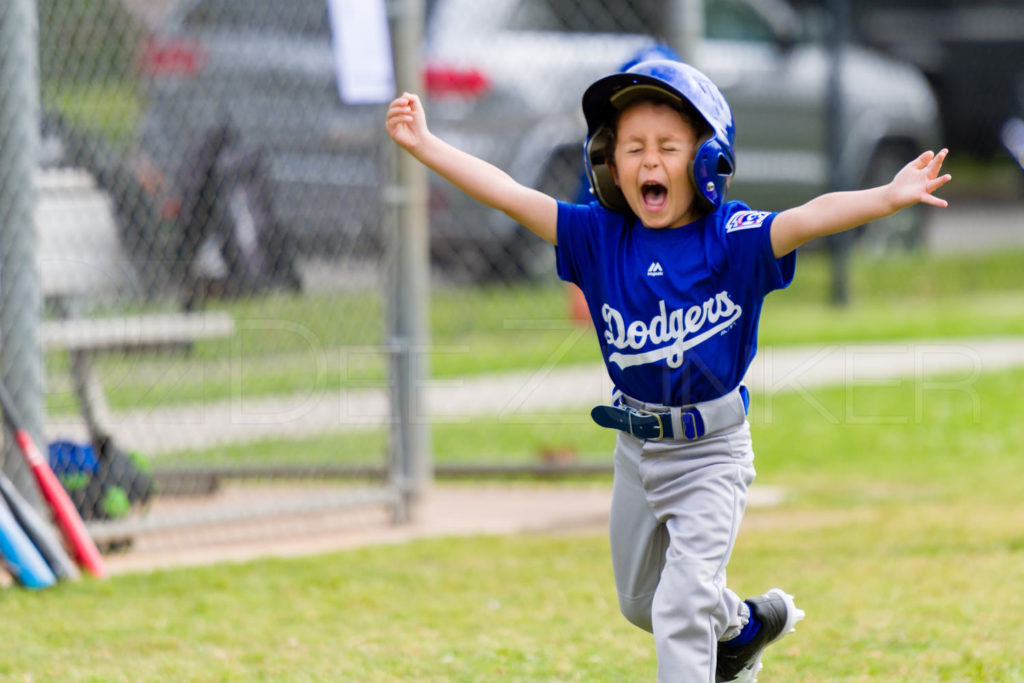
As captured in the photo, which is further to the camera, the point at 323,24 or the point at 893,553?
the point at 323,24

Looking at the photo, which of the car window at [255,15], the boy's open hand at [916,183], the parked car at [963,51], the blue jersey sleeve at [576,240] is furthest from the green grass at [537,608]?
the parked car at [963,51]

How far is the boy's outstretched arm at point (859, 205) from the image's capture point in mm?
3062

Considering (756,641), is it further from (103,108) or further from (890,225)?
(890,225)

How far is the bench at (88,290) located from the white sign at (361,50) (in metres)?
1.10

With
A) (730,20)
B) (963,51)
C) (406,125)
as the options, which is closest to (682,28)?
(406,125)

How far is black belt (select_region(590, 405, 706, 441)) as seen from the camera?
3336mm

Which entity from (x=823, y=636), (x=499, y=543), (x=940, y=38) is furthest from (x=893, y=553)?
(x=940, y=38)

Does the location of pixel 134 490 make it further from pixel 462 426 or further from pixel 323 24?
pixel 323 24

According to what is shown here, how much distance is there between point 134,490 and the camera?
18.6 feet

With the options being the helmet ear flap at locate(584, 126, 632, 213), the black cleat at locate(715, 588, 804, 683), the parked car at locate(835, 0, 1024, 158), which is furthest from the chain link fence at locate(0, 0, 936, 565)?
the parked car at locate(835, 0, 1024, 158)

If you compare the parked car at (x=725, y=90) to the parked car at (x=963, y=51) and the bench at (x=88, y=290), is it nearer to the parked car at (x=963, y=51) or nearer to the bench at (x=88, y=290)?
the bench at (x=88, y=290)

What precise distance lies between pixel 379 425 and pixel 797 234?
3.67m

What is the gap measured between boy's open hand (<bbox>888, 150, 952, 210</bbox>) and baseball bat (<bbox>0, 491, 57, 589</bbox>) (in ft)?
10.3

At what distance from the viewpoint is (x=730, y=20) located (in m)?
11.1
